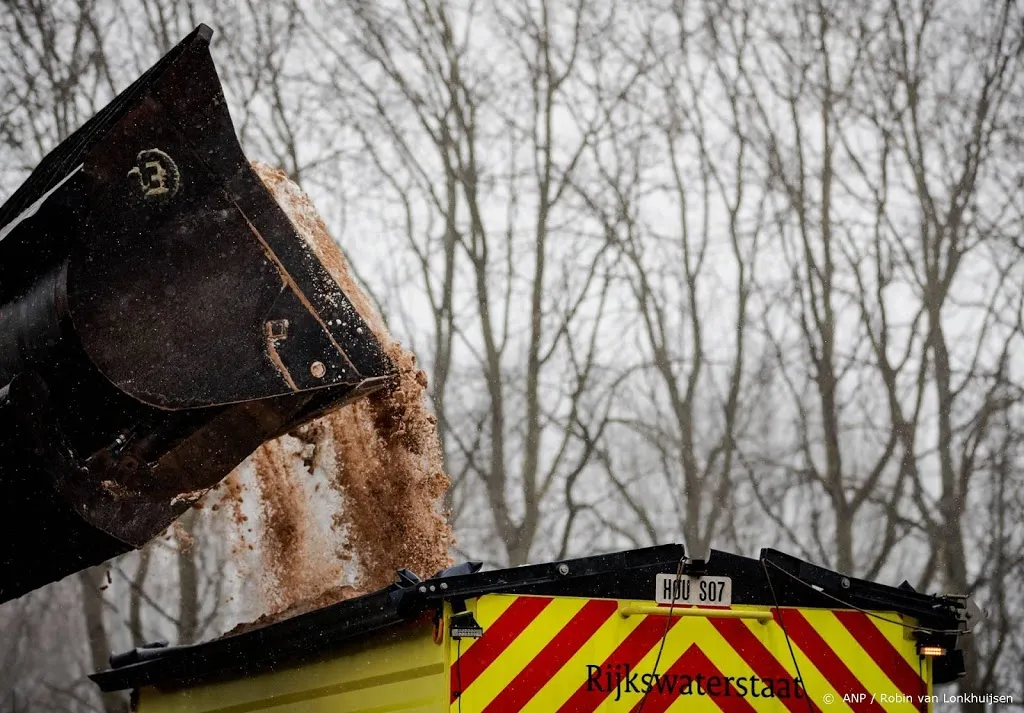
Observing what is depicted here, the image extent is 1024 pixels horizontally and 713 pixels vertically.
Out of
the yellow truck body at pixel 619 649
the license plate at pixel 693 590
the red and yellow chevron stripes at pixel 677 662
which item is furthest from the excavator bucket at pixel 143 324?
the license plate at pixel 693 590

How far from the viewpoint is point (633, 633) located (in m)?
3.70

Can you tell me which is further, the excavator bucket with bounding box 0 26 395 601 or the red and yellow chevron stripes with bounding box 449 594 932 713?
the red and yellow chevron stripes with bounding box 449 594 932 713

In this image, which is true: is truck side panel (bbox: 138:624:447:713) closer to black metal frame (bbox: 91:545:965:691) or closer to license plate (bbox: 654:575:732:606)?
black metal frame (bbox: 91:545:965:691)

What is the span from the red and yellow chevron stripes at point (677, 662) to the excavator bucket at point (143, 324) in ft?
3.06

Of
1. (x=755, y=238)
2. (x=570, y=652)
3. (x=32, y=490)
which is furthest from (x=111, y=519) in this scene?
(x=755, y=238)

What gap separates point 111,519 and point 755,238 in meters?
13.2

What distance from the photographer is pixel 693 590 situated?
12.3 feet

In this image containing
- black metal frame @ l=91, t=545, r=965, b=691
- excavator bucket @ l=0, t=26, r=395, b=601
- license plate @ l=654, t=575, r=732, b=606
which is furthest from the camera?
license plate @ l=654, t=575, r=732, b=606

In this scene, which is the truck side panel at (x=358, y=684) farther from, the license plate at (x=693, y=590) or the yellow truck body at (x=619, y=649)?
the license plate at (x=693, y=590)

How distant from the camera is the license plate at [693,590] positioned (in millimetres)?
3732

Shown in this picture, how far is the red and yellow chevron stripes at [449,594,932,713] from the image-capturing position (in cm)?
355

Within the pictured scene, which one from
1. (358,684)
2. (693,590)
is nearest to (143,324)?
(358,684)

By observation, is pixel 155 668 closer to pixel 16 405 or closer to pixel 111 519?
pixel 111 519

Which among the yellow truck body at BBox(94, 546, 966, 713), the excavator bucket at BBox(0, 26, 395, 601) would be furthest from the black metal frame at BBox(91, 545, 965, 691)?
the excavator bucket at BBox(0, 26, 395, 601)
